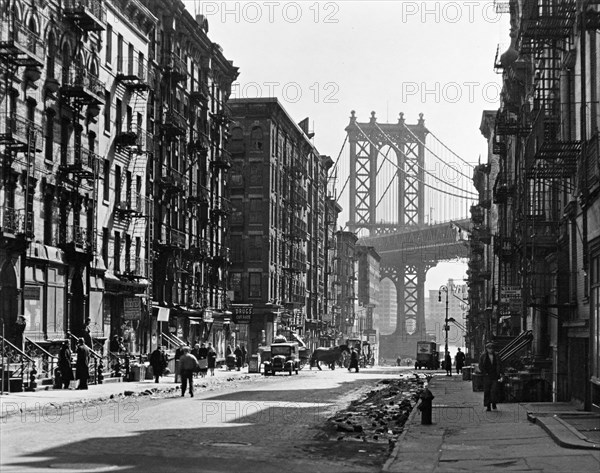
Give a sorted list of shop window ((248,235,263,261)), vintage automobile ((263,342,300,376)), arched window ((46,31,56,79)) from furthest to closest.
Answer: shop window ((248,235,263,261)), vintage automobile ((263,342,300,376)), arched window ((46,31,56,79))

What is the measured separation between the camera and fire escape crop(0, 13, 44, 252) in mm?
39750

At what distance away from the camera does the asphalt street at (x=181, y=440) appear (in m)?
16.8

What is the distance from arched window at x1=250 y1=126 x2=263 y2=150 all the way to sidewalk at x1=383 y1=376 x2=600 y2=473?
6663 cm

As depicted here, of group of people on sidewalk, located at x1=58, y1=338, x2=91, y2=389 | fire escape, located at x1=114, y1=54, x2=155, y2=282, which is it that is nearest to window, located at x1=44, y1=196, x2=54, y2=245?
group of people on sidewalk, located at x1=58, y1=338, x2=91, y2=389

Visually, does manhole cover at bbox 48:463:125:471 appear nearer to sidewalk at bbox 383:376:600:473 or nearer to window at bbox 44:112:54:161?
sidewalk at bbox 383:376:600:473

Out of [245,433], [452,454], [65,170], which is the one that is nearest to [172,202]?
[65,170]

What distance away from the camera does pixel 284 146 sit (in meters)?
101

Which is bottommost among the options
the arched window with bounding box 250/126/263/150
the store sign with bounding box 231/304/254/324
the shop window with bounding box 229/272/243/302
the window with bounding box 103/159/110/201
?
the store sign with bounding box 231/304/254/324

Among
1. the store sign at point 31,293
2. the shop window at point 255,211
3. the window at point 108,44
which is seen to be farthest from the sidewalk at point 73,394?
the shop window at point 255,211

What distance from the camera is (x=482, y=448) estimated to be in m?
19.8

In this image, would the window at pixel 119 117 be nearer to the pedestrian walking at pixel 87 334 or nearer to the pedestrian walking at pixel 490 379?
the pedestrian walking at pixel 87 334

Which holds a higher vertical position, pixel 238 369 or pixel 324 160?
pixel 324 160

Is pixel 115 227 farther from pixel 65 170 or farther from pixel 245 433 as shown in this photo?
pixel 245 433

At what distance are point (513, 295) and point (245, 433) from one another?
1007 inches
